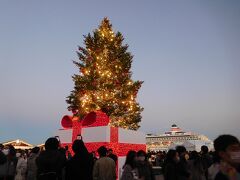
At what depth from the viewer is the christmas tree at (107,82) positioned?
75.0ft

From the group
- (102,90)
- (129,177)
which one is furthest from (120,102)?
(129,177)

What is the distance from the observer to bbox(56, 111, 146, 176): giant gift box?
15891mm

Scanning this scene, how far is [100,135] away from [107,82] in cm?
769

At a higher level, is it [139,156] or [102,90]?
[102,90]

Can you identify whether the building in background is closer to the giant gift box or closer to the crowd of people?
the giant gift box

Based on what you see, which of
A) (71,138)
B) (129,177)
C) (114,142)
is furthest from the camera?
(71,138)

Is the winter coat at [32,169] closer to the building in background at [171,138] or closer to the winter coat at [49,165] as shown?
the winter coat at [49,165]

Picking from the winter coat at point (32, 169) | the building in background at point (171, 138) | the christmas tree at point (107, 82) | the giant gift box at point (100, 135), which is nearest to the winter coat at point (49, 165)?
the winter coat at point (32, 169)

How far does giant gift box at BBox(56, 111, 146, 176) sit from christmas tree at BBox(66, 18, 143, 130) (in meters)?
4.83

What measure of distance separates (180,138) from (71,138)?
65644 millimetres

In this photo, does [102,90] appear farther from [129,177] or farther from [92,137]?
[129,177]

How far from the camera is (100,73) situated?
23281 millimetres

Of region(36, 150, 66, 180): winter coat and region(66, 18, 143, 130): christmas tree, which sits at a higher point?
region(66, 18, 143, 130): christmas tree

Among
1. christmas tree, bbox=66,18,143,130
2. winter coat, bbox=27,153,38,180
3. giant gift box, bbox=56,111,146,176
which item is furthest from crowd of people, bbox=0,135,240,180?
christmas tree, bbox=66,18,143,130
